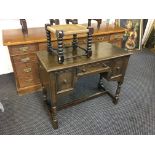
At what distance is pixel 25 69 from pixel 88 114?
3.66 feet

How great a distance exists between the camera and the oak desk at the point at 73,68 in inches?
56.2

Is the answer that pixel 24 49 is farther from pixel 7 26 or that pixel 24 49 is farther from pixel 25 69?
pixel 7 26

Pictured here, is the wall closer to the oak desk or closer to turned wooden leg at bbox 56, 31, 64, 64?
the oak desk

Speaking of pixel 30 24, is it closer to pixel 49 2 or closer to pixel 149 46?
pixel 49 2

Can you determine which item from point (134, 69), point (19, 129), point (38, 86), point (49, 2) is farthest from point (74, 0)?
point (134, 69)

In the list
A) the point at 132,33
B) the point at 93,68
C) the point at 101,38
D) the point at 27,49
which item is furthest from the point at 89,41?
the point at 132,33

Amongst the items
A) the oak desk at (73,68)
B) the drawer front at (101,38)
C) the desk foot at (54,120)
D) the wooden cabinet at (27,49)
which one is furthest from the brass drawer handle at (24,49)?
→ the drawer front at (101,38)

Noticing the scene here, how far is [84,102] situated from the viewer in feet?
7.29

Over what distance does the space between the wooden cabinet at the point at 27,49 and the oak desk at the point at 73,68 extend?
11cm

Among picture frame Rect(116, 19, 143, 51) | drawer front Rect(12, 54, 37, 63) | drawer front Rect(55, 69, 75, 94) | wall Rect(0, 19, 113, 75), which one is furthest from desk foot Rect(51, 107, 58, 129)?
picture frame Rect(116, 19, 143, 51)

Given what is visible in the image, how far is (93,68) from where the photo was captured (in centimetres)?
162

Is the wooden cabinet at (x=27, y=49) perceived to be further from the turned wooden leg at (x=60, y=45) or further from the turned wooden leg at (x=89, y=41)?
the turned wooden leg at (x=60, y=45)

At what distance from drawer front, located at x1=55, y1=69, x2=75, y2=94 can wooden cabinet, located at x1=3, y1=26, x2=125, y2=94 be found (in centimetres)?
35

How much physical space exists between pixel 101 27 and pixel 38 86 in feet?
5.01
